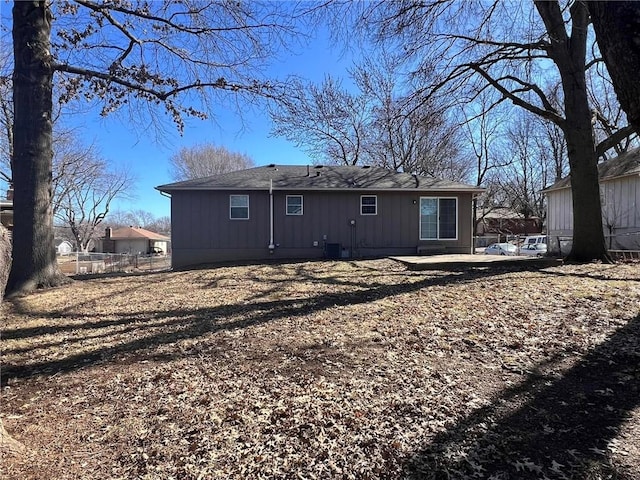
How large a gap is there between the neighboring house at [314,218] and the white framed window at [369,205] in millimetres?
14

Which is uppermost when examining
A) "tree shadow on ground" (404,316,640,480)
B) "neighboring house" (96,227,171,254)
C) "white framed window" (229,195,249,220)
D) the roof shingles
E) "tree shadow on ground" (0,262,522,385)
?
the roof shingles

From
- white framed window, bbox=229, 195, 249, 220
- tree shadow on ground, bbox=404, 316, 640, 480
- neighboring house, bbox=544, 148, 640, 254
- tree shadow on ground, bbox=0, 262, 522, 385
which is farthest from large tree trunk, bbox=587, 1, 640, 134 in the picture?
neighboring house, bbox=544, 148, 640, 254

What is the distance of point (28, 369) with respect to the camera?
146 inches

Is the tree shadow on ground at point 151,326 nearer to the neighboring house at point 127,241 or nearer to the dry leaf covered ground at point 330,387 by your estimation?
the dry leaf covered ground at point 330,387

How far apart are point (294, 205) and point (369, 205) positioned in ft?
8.63

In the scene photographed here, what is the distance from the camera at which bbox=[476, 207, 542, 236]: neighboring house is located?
39.2m

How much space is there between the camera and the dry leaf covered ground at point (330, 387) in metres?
2.27

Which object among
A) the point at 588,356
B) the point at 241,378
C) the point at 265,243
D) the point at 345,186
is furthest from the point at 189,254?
the point at 588,356

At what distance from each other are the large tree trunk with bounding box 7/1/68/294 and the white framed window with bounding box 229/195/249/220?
6169 millimetres

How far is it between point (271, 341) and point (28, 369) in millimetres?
2279

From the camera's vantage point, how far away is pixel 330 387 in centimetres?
316

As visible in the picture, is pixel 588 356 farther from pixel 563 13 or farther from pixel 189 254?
pixel 189 254

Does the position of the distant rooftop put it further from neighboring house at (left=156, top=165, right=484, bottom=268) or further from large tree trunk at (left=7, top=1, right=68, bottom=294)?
large tree trunk at (left=7, top=1, right=68, bottom=294)

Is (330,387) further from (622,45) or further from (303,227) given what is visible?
(303,227)
